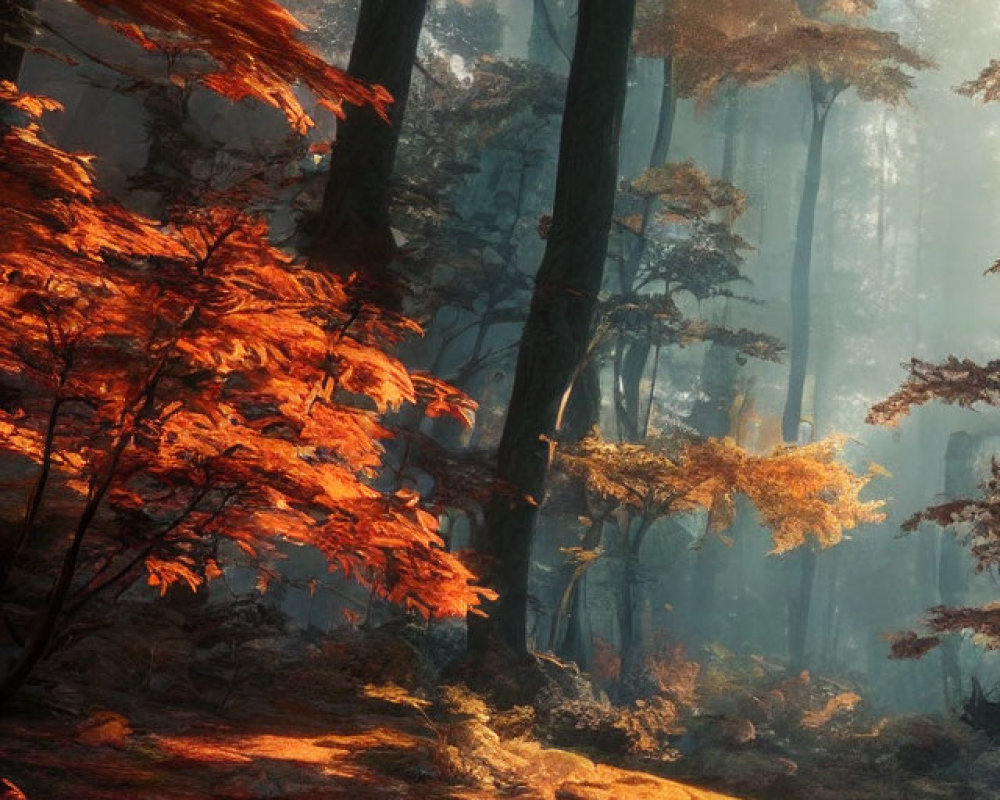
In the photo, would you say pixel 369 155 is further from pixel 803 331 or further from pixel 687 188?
pixel 803 331

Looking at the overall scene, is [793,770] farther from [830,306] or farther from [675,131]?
[830,306]

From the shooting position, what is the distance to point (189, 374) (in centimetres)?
348

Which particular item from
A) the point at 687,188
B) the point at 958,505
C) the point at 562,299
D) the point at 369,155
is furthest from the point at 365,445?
the point at 687,188

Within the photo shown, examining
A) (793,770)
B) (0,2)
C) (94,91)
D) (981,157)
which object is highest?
(981,157)

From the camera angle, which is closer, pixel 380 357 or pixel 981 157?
pixel 380 357

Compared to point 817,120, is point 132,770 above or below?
below

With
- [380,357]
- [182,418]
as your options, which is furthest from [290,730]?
[380,357]

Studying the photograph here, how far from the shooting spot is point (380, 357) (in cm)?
351

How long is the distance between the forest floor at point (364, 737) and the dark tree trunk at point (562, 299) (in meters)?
1.19

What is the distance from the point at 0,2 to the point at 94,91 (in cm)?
1553

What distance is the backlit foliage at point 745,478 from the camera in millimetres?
10281

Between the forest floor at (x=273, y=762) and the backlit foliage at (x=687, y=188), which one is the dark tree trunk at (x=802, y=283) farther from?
the forest floor at (x=273, y=762)

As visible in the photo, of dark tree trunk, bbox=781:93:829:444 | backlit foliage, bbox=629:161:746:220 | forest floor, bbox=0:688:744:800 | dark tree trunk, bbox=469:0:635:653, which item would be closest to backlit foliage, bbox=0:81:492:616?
forest floor, bbox=0:688:744:800

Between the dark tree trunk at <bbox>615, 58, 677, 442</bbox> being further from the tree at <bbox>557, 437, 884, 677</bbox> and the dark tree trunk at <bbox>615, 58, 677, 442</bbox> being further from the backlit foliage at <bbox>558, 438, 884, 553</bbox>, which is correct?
the backlit foliage at <bbox>558, 438, 884, 553</bbox>
